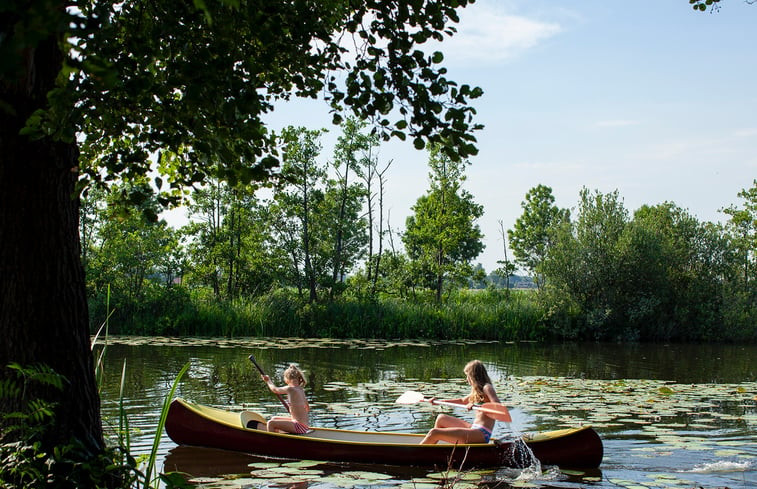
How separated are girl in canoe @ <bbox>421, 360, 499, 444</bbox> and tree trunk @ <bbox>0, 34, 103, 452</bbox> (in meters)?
3.92

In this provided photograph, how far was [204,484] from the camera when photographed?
625 centimetres

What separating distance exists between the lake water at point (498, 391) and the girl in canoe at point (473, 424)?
1.52 feet

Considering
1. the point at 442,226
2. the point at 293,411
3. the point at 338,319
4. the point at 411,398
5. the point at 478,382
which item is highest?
the point at 442,226

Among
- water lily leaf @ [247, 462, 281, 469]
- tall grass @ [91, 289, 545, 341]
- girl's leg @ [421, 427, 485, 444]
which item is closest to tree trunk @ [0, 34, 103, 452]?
water lily leaf @ [247, 462, 281, 469]

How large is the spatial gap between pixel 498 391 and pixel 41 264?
30.5ft

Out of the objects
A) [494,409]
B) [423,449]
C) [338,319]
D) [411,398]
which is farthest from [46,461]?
[338,319]

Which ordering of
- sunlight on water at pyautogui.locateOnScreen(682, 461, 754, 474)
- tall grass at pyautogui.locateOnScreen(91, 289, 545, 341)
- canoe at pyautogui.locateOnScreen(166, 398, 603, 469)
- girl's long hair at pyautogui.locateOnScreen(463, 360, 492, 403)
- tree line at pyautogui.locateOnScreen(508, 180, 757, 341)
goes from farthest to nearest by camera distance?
1. tree line at pyautogui.locateOnScreen(508, 180, 757, 341)
2. tall grass at pyautogui.locateOnScreen(91, 289, 545, 341)
3. girl's long hair at pyautogui.locateOnScreen(463, 360, 492, 403)
4. canoe at pyautogui.locateOnScreen(166, 398, 603, 469)
5. sunlight on water at pyautogui.locateOnScreen(682, 461, 754, 474)

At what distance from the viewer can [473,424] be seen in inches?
284

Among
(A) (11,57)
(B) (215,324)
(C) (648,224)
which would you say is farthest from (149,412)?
(C) (648,224)

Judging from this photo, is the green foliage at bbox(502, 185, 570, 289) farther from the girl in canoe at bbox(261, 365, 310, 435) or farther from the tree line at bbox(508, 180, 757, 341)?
the girl in canoe at bbox(261, 365, 310, 435)

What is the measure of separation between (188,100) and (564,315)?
24.1m

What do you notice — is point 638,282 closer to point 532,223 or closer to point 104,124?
point 532,223

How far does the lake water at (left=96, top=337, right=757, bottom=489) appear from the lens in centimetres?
659

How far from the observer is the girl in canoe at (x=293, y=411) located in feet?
24.9
